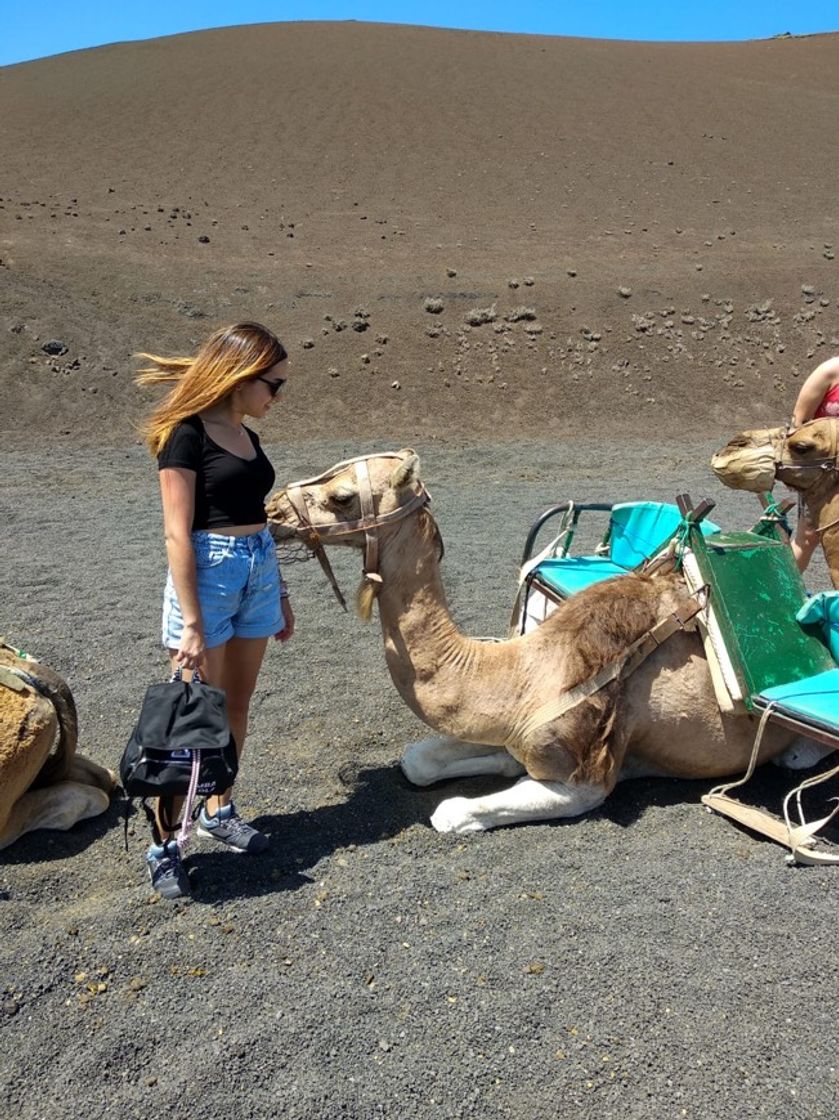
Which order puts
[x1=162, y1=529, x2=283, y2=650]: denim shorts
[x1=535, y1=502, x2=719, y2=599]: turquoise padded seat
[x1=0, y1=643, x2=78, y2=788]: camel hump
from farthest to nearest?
[x1=535, y1=502, x2=719, y2=599]: turquoise padded seat
[x1=0, y1=643, x2=78, y2=788]: camel hump
[x1=162, y1=529, x2=283, y2=650]: denim shorts

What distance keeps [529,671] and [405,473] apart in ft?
3.29

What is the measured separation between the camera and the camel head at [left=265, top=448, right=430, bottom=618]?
321 centimetres

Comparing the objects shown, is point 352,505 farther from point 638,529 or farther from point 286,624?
point 638,529

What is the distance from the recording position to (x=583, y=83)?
166ft

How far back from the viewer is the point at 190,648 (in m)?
2.98

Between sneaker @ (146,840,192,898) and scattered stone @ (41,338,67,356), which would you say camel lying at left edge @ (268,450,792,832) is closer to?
sneaker @ (146,840,192,898)

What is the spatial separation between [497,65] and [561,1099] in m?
61.3

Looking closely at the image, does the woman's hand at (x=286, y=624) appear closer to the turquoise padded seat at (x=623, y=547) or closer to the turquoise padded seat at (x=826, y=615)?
the turquoise padded seat at (x=623, y=547)

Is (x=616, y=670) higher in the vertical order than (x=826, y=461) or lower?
lower

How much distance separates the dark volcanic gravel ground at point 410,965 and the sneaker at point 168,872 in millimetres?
54

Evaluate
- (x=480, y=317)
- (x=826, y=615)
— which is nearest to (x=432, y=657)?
(x=826, y=615)

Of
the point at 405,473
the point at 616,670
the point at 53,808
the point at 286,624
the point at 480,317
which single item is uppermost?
the point at 480,317

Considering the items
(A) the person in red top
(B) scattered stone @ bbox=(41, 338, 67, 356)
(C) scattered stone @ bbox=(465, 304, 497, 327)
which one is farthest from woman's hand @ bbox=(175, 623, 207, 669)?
(C) scattered stone @ bbox=(465, 304, 497, 327)

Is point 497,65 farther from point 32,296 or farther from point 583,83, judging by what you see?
point 32,296
